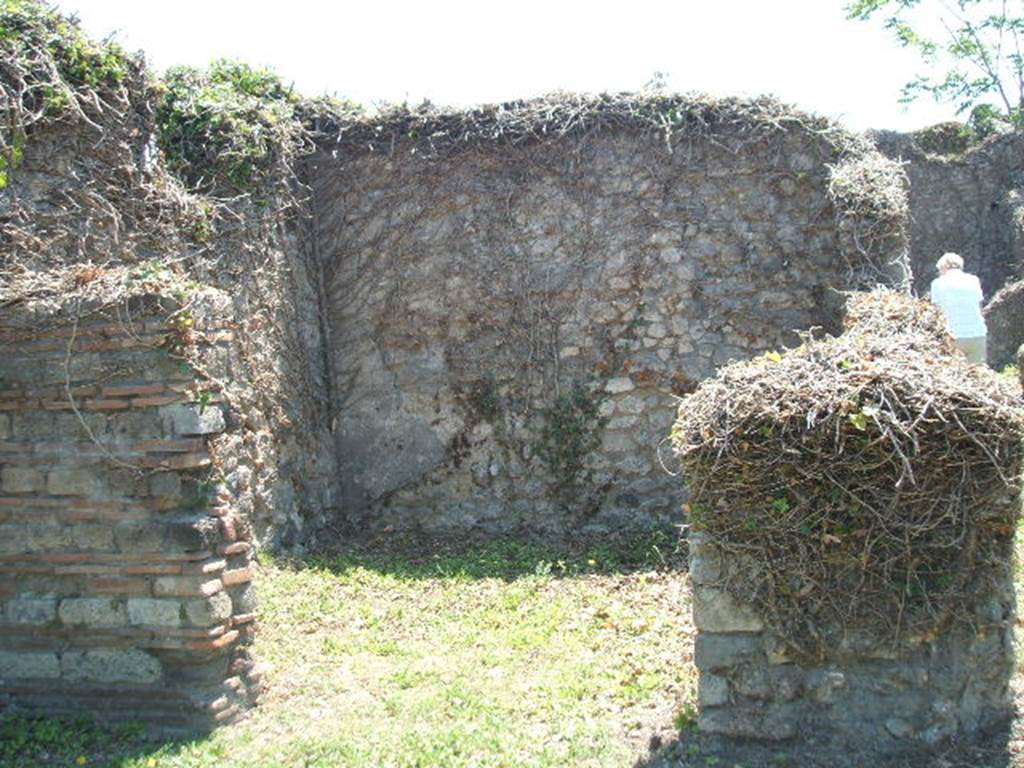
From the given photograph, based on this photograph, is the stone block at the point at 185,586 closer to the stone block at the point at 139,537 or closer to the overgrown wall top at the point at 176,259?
the stone block at the point at 139,537

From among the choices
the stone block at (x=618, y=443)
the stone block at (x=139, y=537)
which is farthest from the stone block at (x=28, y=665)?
the stone block at (x=618, y=443)

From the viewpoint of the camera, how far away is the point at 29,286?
194 inches

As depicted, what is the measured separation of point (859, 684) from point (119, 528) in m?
3.48

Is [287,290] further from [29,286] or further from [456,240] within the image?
[29,286]

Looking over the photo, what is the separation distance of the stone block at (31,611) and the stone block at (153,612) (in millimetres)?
444

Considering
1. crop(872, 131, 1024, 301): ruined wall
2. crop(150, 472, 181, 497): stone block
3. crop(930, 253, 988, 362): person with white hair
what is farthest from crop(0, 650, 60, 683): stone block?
crop(872, 131, 1024, 301): ruined wall

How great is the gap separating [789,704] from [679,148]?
17.7ft

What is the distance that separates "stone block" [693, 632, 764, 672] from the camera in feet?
13.2

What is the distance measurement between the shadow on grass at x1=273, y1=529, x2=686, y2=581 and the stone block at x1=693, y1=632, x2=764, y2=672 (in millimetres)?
2600

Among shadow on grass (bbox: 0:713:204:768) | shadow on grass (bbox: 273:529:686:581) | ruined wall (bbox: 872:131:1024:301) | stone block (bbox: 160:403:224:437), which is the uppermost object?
ruined wall (bbox: 872:131:1024:301)

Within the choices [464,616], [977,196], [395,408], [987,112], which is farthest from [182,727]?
[987,112]

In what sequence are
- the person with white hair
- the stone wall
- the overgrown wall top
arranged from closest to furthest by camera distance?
the stone wall, the overgrown wall top, the person with white hair

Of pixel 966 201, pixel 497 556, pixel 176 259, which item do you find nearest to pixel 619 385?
pixel 497 556

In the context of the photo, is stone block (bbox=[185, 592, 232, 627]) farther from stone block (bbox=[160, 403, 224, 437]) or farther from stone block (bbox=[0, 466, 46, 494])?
stone block (bbox=[0, 466, 46, 494])
